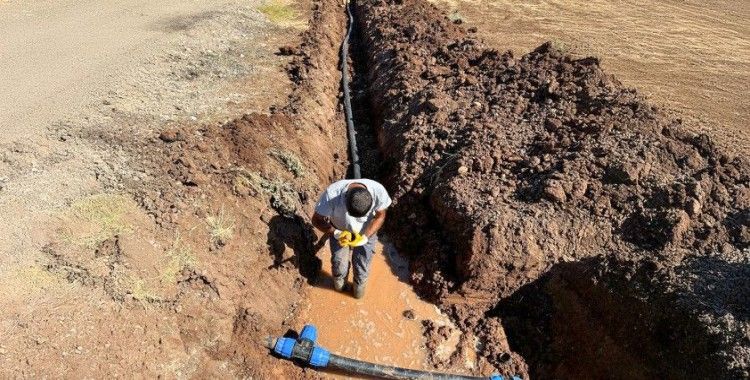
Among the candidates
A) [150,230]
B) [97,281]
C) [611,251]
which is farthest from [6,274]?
[611,251]

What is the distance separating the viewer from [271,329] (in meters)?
5.38

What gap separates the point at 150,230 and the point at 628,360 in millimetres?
4738

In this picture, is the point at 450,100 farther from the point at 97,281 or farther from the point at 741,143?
the point at 97,281

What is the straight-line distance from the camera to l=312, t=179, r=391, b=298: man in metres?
4.73

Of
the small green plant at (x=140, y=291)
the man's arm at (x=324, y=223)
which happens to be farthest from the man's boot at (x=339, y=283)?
the small green plant at (x=140, y=291)

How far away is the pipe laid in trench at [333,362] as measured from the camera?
4949 mm

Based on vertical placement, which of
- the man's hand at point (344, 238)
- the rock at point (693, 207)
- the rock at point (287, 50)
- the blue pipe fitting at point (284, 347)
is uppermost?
the rock at point (693, 207)

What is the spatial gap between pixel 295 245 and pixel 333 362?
1.57m

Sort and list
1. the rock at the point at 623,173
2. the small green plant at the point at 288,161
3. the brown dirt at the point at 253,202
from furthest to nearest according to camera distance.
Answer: the small green plant at the point at 288,161, the rock at the point at 623,173, the brown dirt at the point at 253,202

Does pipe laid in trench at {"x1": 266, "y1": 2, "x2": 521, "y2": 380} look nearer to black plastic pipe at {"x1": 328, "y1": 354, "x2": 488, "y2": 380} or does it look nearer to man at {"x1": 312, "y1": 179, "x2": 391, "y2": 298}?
black plastic pipe at {"x1": 328, "y1": 354, "x2": 488, "y2": 380}

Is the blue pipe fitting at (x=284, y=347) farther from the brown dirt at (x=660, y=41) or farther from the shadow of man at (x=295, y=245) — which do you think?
the brown dirt at (x=660, y=41)

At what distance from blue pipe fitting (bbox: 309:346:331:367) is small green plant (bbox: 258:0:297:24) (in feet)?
27.8

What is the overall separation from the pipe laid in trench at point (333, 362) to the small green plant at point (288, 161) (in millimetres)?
2457

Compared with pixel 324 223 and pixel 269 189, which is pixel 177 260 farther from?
pixel 269 189
